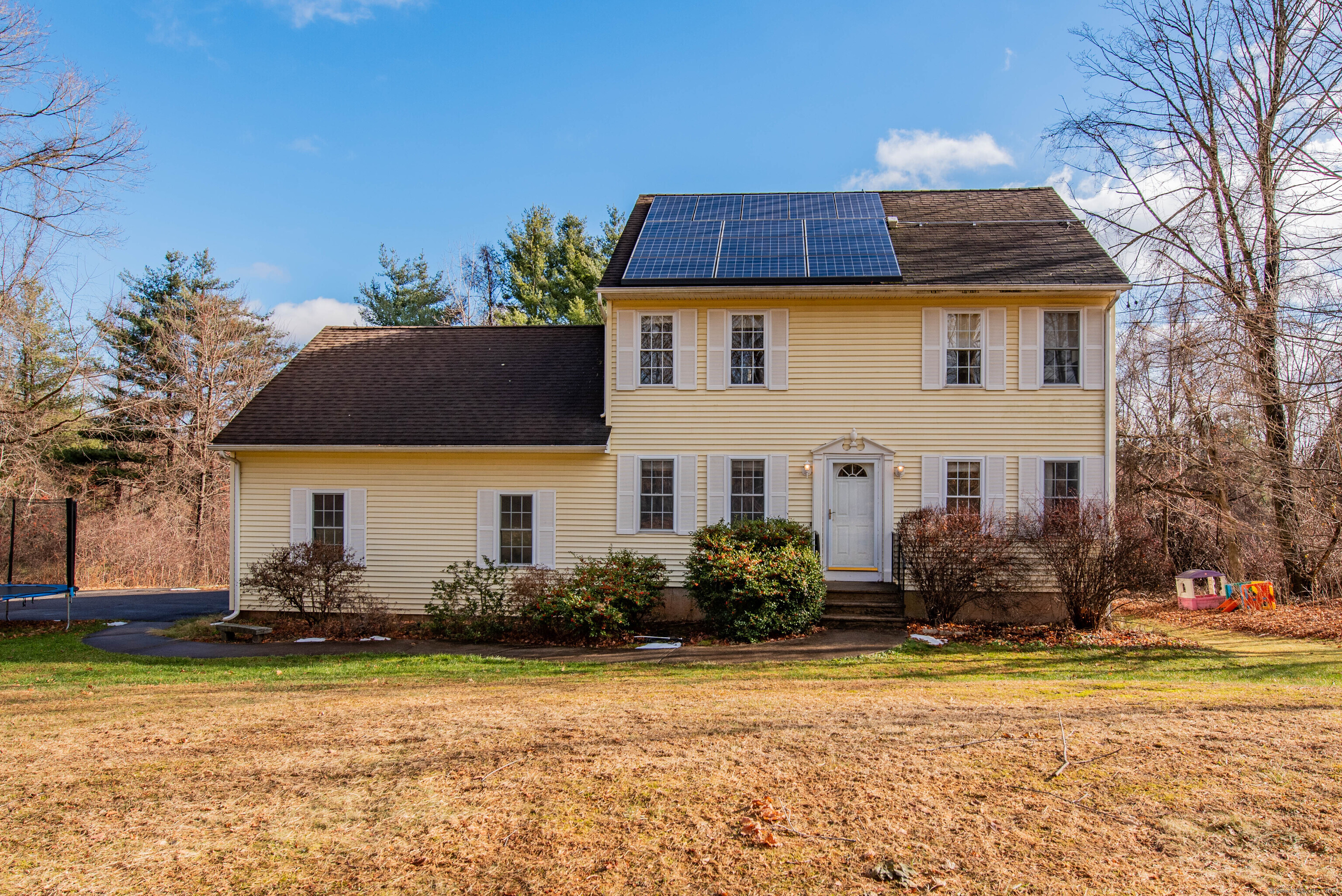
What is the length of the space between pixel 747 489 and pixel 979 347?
4.65 meters

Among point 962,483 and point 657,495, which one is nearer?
point 962,483

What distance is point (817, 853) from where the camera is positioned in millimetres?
3527

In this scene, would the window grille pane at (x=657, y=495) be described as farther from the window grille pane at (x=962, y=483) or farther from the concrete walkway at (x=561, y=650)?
the window grille pane at (x=962, y=483)

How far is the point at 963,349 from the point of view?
12.8 m

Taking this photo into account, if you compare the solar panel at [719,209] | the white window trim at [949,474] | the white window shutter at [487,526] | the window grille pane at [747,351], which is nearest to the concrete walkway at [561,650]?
the white window shutter at [487,526]

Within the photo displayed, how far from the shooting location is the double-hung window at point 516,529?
42.7 feet

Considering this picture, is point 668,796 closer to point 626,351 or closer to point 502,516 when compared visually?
point 502,516

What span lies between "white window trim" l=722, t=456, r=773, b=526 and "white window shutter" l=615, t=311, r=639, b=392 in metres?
2.13

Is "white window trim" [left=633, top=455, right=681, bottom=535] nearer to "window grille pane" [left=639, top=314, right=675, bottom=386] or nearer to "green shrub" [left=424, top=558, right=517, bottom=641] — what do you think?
"window grille pane" [left=639, top=314, right=675, bottom=386]

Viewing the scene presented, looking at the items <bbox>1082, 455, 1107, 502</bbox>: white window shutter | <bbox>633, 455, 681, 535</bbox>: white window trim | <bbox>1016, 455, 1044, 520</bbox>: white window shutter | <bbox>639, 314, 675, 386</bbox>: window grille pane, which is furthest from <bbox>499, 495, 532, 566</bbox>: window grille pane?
<bbox>1082, 455, 1107, 502</bbox>: white window shutter

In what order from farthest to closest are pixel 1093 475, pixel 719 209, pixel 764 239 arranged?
pixel 719 209, pixel 764 239, pixel 1093 475

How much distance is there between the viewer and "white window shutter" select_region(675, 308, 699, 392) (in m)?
13.0

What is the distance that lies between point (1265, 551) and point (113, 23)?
24.3m

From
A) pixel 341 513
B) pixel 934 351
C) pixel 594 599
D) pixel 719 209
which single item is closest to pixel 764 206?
pixel 719 209
